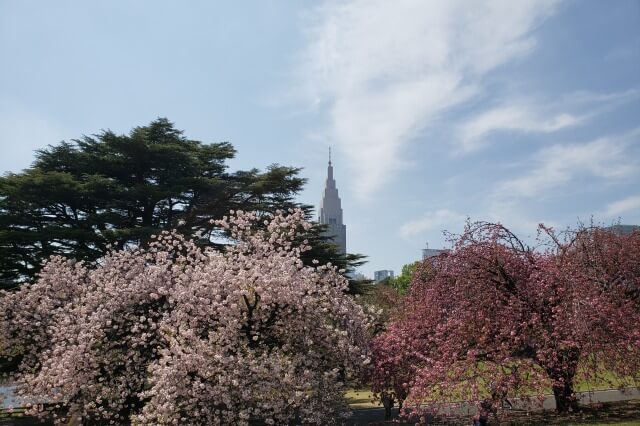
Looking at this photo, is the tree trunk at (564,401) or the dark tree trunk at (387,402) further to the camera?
the dark tree trunk at (387,402)

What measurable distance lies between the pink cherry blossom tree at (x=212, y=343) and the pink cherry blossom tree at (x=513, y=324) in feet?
5.95

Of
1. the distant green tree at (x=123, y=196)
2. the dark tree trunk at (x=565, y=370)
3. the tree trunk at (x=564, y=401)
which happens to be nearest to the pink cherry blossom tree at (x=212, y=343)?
the dark tree trunk at (x=565, y=370)

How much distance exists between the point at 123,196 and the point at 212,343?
46.0 feet

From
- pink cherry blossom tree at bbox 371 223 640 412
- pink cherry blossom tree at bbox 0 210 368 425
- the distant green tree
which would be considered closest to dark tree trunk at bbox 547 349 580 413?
pink cherry blossom tree at bbox 371 223 640 412

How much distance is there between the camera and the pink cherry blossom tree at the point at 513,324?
12891mm

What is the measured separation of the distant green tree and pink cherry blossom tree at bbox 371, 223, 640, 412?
10.1 meters

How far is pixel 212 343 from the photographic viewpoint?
40.6 ft

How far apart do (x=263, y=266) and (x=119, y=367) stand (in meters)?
4.89

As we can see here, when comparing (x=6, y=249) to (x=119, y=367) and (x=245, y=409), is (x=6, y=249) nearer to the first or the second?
(x=119, y=367)

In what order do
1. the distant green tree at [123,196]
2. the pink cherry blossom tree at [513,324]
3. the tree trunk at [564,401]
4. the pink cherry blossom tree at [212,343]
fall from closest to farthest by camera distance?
the pink cherry blossom tree at [212,343] → the pink cherry blossom tree at [513,324] → the tree trunk at [564,401] → the distant green tree at [123,196]

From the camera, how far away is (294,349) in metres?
13.1

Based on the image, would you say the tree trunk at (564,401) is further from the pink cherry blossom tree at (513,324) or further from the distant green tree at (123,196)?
the distant green tree at (123,196)

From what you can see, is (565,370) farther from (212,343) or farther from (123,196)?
(123,196)

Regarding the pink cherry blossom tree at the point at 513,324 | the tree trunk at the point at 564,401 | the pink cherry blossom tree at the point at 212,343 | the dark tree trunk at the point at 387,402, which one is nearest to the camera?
the pink cherry blossom tree at the point at 212,343
